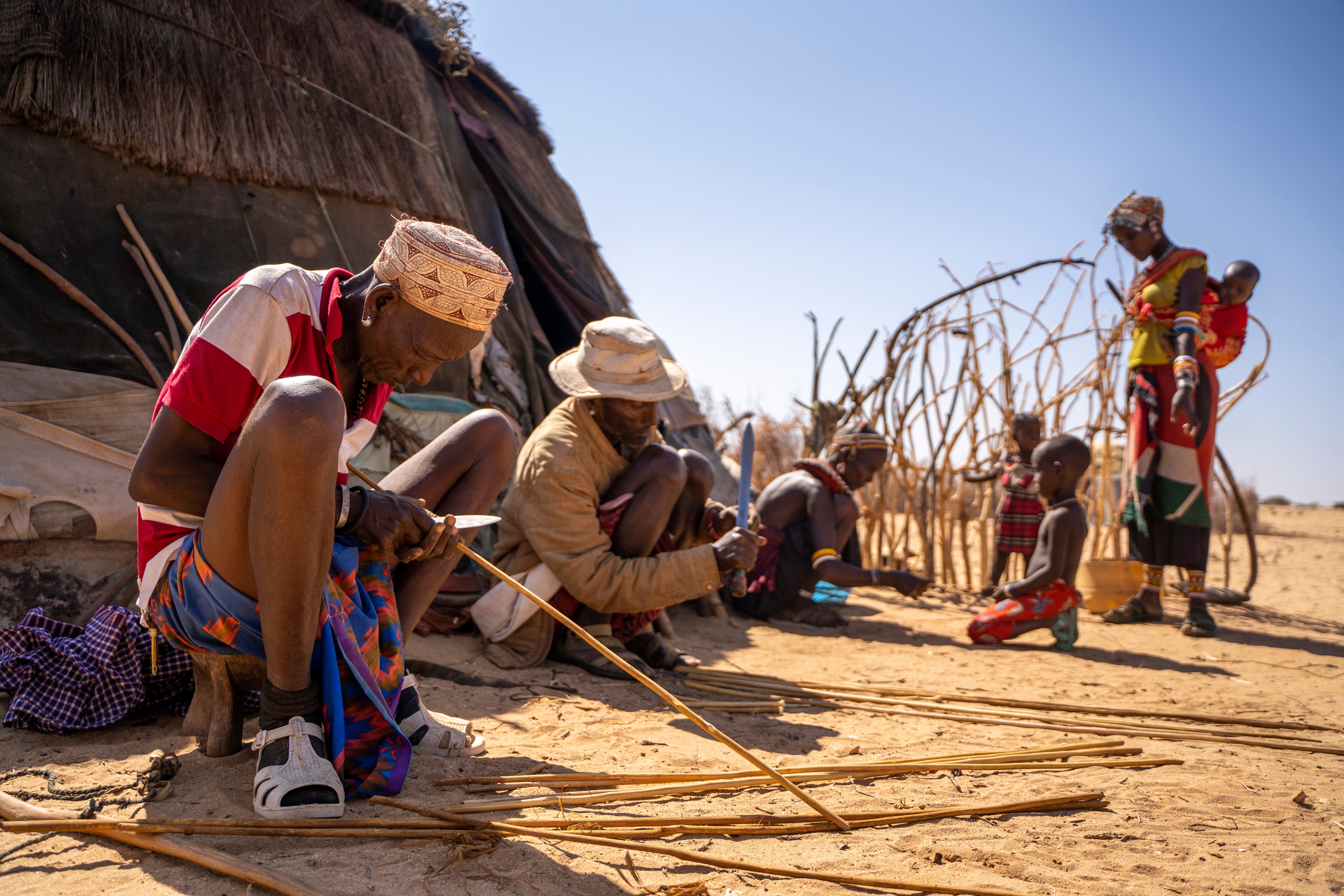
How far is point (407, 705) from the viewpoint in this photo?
6.40 ft

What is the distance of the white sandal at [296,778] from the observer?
4.81ft

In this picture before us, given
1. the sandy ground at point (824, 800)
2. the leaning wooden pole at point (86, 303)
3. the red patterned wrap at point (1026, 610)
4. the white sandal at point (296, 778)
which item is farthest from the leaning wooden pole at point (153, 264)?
the red patterned wrap at point (1026, 610)

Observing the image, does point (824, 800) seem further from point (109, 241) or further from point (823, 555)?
point (109, 241)

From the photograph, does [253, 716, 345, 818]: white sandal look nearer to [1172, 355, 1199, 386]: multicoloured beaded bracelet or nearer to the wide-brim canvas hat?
the wide-brim canvas hat

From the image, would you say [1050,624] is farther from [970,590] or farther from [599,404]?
[599,404]

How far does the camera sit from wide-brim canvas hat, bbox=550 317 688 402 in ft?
9.89

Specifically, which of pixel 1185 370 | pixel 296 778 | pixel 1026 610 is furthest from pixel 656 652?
pixel 1185 370

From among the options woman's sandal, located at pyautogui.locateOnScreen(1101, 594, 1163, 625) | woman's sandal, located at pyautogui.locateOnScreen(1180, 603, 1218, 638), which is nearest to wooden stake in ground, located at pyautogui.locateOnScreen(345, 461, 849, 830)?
woman's sandal, located at pyautogui.locateOnScreen(1180, 603, 1218, 638)

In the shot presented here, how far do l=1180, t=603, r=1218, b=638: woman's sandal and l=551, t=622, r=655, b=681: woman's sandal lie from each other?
329 centimetres

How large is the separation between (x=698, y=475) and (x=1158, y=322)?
131 inches

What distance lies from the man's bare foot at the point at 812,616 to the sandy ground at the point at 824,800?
96 centimetres

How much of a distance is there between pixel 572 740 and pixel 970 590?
15.0 feet

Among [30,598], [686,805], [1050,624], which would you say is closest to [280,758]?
[686,805]

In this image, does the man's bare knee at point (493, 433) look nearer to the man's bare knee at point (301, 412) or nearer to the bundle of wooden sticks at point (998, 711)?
the man's bare knee at point (301, 412)
